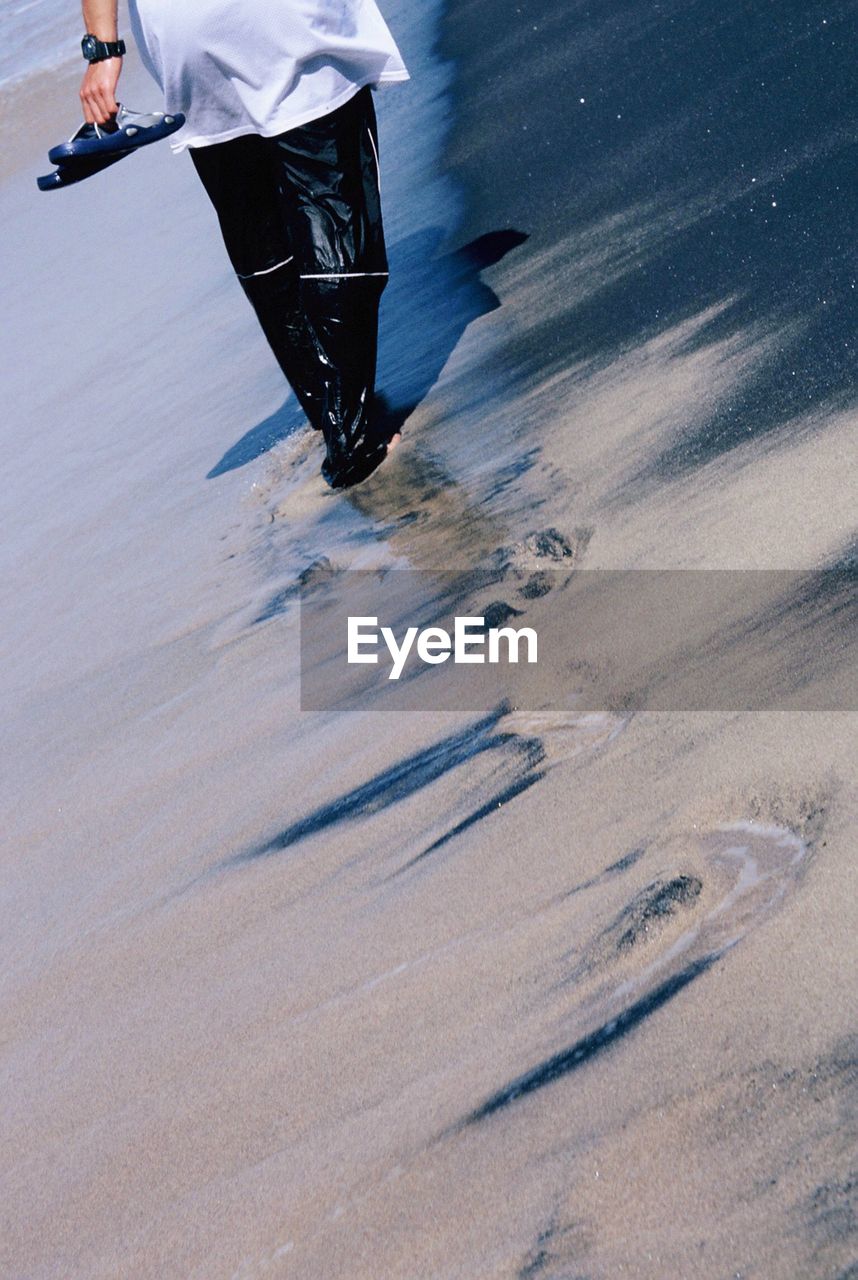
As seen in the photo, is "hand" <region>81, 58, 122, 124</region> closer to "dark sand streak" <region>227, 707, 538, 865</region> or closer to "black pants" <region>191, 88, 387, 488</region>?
"black pants" <region>191, 88, 387, 488</region>

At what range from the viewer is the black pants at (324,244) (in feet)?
10.3

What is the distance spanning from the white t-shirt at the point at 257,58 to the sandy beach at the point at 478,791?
0.75 meters

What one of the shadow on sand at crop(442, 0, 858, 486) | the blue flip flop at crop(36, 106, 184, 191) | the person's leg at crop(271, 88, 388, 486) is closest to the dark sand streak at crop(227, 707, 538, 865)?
the shadow on sand at crop(442, 0, 858, 486)

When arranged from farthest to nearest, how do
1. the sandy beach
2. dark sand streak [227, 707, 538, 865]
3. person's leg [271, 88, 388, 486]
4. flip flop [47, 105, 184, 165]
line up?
person's leg [271, 88, 388, 486]
flip flop [47, 105, 184, 165]
dark sand streak [227, 707, 538, 865]
the sandy beach

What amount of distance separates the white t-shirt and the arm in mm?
87

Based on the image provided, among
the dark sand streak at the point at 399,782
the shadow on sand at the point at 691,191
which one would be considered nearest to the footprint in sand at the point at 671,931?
the dark sand streak at the point at 399,782

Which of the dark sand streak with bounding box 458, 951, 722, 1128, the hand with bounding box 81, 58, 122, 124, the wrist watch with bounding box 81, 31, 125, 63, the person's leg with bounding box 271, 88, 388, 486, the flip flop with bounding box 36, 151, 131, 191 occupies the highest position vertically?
the wrist watch with bounding box 81, 31, 125, 63

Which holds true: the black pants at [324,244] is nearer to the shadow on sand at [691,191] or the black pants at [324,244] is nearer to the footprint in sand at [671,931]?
the shadow on sand at [691,191]

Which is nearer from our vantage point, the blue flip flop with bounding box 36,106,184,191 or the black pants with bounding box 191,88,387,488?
the blue flip flop with bounding box 36,106,184,191

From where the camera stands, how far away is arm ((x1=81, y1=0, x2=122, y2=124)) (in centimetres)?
285

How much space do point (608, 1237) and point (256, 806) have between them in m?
1.06

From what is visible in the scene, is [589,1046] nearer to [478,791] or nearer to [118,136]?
[478,791]

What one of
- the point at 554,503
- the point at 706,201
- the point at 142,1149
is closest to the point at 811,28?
the point at 706,201

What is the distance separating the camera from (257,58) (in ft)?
9.75
